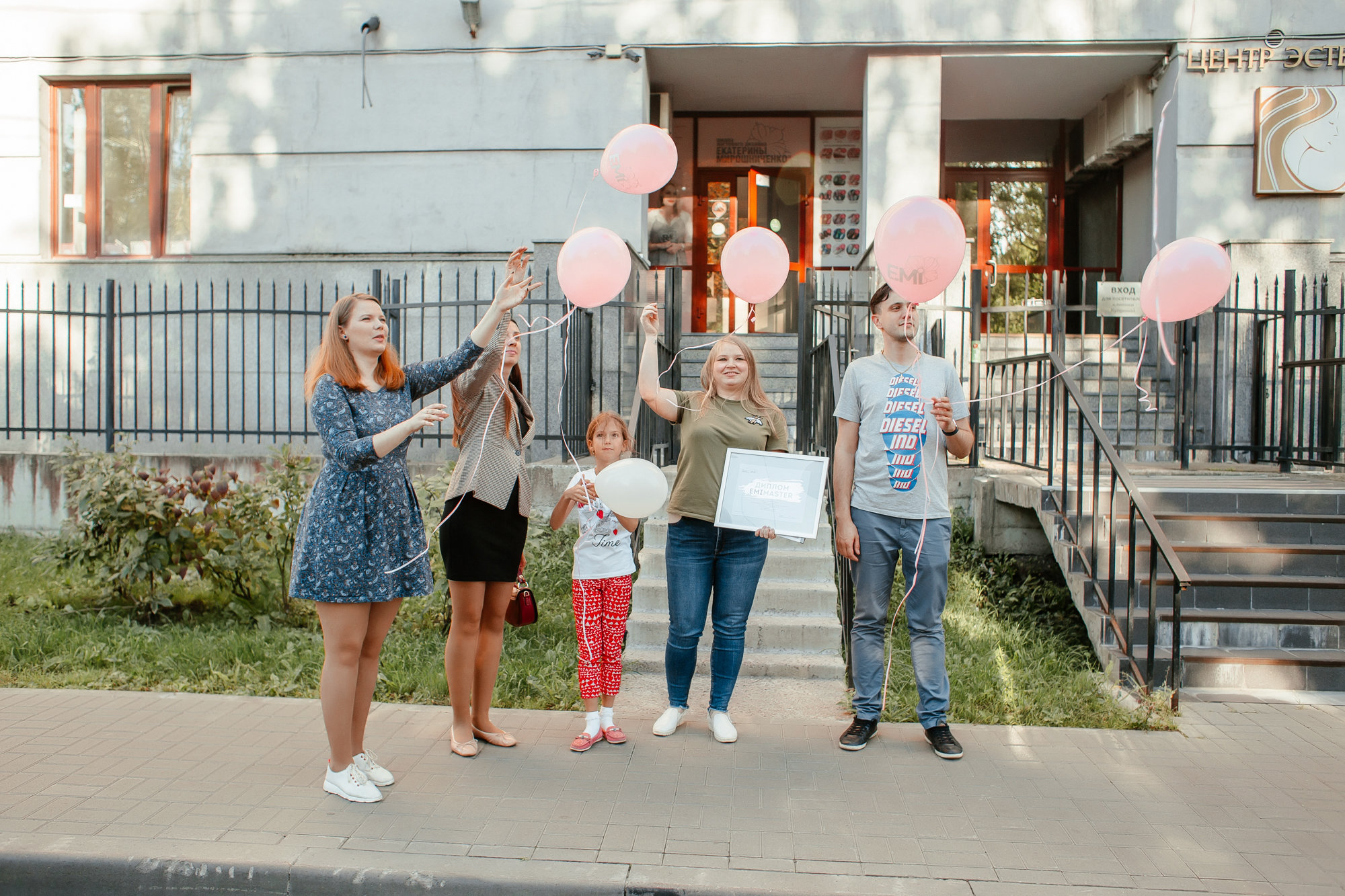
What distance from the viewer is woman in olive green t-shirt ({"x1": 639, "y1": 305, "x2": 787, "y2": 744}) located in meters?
3.98

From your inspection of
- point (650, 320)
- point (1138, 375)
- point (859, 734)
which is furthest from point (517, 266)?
point (1138, 375)

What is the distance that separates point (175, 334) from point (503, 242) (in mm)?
3777

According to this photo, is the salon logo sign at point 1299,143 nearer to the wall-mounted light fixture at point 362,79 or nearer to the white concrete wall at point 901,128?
the white concrete wall at point 901,128

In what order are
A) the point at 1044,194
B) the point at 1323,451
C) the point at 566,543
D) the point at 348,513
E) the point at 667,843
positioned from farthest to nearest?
the point at 1044,194, the point at 1323,451, the point at 566,543, the point at 348,513, the point at 667,843

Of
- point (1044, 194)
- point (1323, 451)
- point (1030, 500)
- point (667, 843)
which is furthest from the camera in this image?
point (1044, 194)

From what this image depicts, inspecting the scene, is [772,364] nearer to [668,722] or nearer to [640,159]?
[640,159]

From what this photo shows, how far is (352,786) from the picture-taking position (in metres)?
3.42

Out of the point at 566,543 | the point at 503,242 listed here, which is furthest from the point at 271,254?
the point at 566,543

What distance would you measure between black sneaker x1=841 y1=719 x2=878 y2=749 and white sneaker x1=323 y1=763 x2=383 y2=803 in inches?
77.0

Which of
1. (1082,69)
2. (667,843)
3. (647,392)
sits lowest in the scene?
(667,843)

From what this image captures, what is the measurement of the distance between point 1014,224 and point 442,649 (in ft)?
34.2

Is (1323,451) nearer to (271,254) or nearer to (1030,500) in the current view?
(1030,500)

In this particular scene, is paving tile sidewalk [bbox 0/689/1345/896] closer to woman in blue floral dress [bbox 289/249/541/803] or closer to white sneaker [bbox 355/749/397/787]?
white sneaker [bbox 355/749/397/787]

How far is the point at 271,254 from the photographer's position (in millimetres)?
9914
